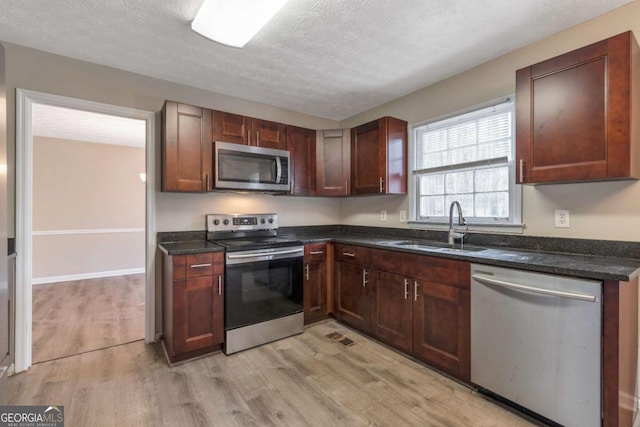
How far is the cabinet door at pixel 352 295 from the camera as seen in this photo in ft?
9.01

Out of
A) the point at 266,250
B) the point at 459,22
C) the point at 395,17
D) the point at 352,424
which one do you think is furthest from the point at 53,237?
the point at 459,22

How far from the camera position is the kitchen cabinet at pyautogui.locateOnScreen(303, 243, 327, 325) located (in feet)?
9.77

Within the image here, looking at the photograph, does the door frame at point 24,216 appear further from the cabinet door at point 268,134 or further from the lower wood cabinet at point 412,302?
the lower wood cabinet at point 412,302

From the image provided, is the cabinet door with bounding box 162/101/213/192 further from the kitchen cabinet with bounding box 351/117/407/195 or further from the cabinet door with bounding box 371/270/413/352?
the cabinet door with bounding box 371/270/413/352

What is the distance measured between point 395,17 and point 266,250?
6.60ft

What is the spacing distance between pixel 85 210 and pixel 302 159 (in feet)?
14.5

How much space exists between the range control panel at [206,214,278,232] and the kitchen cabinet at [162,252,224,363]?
2.07 ft

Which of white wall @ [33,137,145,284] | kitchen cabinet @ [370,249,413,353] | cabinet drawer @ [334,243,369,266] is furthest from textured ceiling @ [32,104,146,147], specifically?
kitchen cabinet @ [370,249,413,353]

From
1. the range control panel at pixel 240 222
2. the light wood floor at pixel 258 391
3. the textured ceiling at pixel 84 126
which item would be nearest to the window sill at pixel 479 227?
the light wood floor at pixel 258 391

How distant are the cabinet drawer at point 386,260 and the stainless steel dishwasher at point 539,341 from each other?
23.9 inches

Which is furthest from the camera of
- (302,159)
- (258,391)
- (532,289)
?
(302,159)

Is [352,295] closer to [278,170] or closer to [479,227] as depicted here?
[479,227]

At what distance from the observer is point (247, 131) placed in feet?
9.47

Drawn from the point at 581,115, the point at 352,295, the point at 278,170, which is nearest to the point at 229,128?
the point at 278,170
